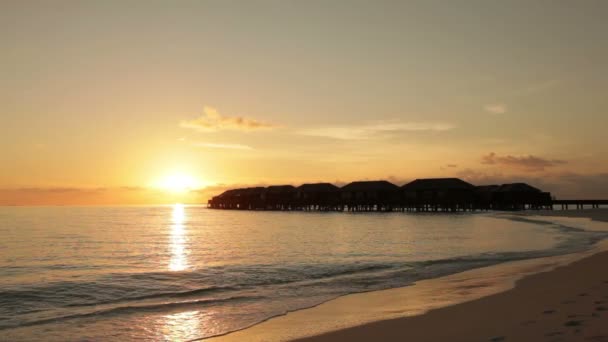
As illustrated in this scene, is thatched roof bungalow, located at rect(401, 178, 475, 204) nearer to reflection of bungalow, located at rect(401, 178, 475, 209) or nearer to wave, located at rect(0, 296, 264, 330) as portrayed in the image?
reflection of bungalow, located at rect(401, 178, 475, 209)

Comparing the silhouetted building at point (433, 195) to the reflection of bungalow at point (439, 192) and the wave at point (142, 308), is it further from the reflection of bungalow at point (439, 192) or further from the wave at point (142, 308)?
the wave at point (142, 308)

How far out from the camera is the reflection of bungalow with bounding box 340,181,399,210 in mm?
97375

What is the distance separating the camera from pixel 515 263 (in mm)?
19703

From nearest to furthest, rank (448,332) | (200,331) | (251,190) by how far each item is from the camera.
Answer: (448,332)
(200,331)
(251,190)

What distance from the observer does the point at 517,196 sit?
299ft

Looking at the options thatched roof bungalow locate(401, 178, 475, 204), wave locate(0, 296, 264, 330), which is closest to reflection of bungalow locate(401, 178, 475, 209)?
thatched roof bungalow locate(401, 178, 475, 204)

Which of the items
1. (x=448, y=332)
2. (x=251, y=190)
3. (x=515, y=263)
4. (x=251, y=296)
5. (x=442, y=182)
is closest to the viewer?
(x=448, y=332)

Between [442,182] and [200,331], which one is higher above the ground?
[442,182]

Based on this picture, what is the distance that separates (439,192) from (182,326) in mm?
86154

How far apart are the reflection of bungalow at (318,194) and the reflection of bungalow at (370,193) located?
3.79 meters

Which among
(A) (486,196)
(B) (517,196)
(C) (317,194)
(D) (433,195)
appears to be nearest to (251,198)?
(C) (317,194)

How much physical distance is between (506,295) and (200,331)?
6898 millimetres

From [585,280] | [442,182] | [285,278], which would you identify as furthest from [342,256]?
[442,182]

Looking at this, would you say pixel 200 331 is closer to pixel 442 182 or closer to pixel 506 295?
pixel 506 295
